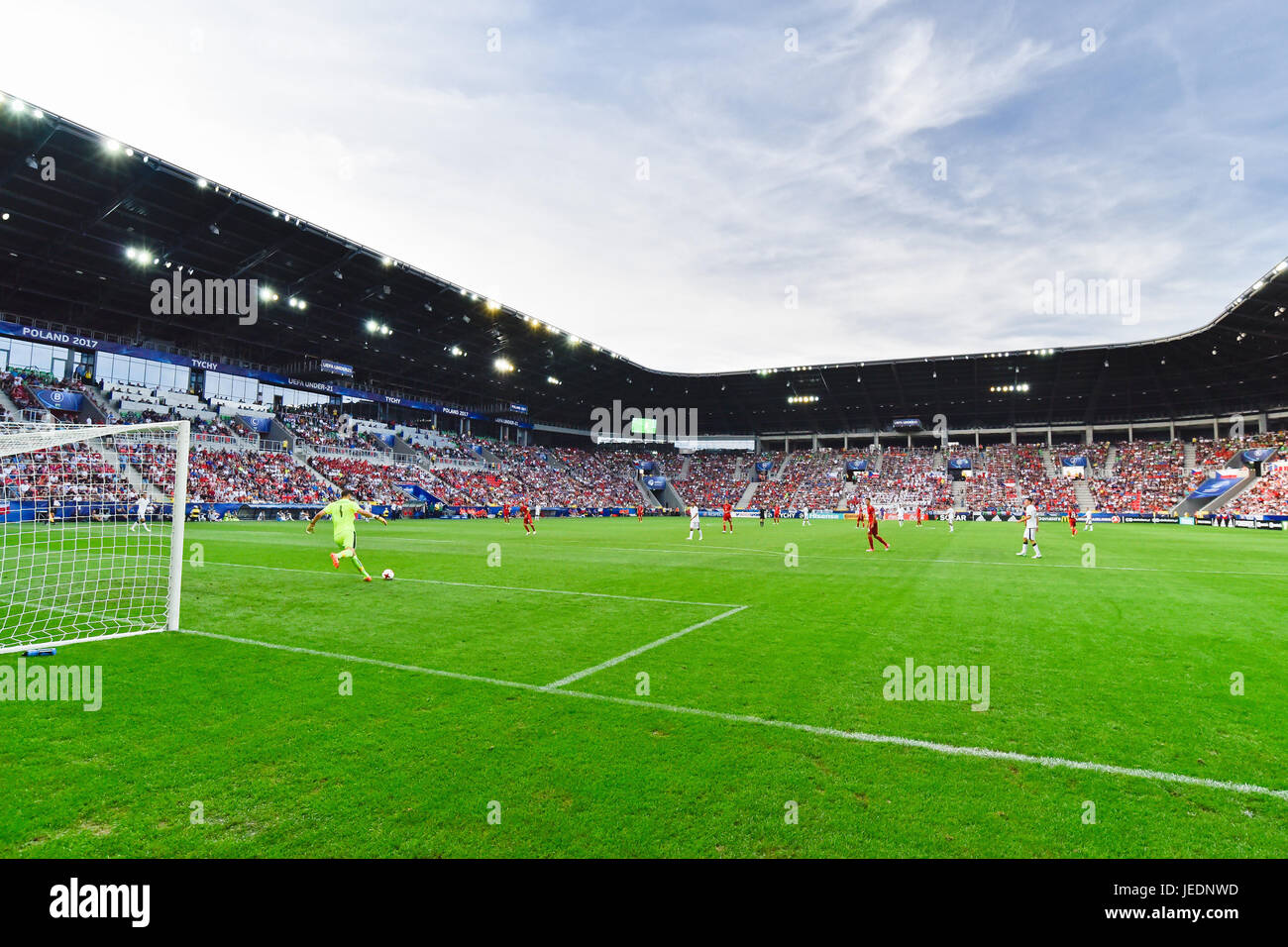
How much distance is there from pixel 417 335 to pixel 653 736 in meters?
53.4

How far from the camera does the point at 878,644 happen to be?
7699 mm

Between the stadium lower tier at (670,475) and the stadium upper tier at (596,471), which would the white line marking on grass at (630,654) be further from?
the stadium upper tier at (596,471)

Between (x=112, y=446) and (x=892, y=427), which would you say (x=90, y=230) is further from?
(x=892, y=427)

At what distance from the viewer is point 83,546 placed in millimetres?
19453

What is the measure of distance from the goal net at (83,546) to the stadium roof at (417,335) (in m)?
12.9

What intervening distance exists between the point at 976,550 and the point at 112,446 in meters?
37.0

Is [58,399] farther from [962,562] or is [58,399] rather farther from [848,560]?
[962,562]

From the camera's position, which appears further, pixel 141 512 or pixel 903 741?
pixel 141 512

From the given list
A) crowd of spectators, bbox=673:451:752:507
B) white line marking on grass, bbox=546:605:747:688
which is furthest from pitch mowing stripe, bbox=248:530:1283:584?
crowd of spectators, bbox=673:451:752:507

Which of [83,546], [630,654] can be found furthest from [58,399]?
[630,654]

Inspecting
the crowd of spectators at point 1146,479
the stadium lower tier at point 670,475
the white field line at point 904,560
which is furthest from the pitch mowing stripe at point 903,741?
the crowd of spectators at point 1146,479

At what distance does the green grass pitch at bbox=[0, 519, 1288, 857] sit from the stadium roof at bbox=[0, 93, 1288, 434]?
3124 cm
